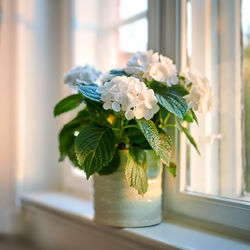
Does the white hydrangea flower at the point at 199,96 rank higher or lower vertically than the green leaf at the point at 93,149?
higher

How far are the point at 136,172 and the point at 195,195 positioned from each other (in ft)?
0.81

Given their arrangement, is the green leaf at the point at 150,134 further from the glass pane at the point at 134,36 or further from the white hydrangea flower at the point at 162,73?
the glass pane at the point at 134,36

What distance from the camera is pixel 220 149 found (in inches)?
37.2

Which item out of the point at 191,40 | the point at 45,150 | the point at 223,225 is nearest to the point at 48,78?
the point at 45,150

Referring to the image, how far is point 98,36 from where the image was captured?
145cm

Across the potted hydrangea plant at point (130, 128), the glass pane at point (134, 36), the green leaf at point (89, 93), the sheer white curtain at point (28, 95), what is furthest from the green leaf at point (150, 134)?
the sheer white curtain at point (28, 95)

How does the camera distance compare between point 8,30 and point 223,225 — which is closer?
point 223,225

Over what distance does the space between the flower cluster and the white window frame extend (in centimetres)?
20

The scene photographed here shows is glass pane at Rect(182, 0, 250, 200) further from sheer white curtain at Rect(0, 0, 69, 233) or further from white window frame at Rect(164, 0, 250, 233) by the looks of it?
sheer white curtain at Rect(0, 0, 69, 233)

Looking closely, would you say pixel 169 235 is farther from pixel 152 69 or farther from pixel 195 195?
pixel 152 69

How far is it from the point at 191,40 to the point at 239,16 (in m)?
0.15

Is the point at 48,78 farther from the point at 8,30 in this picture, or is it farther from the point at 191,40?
the point at 191,40

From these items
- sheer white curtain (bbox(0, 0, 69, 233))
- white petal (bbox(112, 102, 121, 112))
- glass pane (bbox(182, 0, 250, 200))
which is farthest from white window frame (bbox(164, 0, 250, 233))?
sheer white curtain (bbox(0, 0, 69, 233))

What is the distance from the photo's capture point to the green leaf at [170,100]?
0.72 meters
